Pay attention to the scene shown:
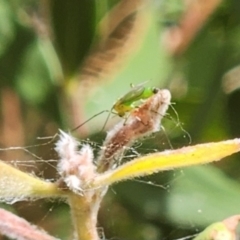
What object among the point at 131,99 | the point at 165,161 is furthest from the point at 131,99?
the point at 165,161

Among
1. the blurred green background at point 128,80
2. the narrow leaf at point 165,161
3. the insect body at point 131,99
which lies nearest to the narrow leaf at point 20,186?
the narrow leaf at point 165,161

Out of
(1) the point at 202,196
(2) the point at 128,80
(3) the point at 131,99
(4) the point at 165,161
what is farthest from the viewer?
(2) the point at 128,80

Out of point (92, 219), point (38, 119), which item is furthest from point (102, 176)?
point (38, 119)

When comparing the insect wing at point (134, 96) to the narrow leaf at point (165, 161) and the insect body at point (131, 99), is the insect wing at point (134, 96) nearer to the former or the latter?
the insect body at point (131, 99)

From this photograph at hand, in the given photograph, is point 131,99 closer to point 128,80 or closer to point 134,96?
point 134,96

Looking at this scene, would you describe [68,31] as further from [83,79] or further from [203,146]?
[203,146]
